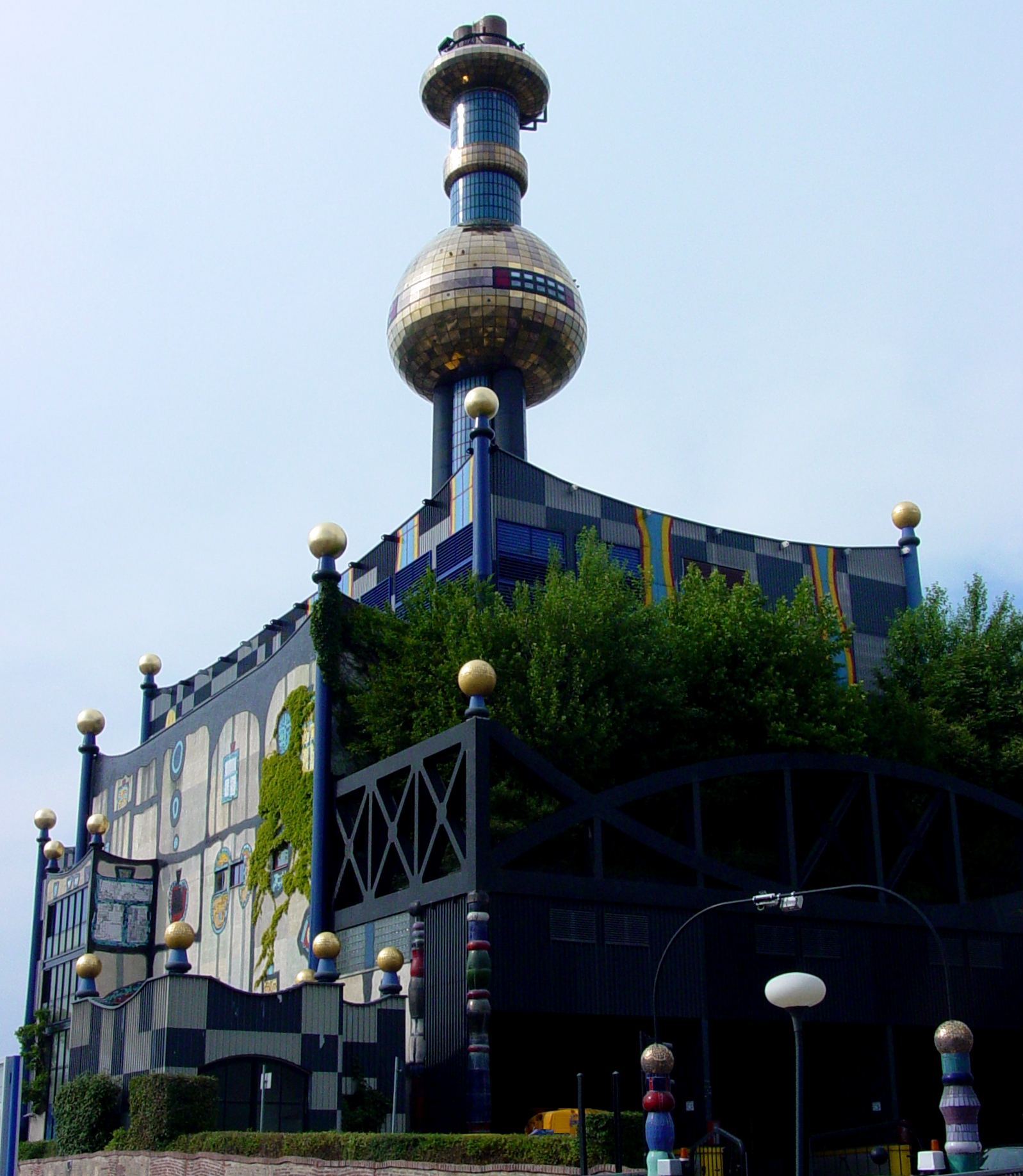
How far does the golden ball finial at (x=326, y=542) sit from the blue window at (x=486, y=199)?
893 inches

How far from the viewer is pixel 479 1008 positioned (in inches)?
1035

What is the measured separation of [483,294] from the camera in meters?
50.8

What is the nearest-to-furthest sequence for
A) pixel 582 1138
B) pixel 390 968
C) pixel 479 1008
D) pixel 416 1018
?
pixel 582 1138 < pixel 479 1008 < pixel 416 1018 < pixel 390 968

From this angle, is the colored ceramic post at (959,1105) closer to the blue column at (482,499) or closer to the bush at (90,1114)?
the bush at (90,1114)

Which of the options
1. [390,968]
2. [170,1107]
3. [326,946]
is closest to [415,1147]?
[170,1107]

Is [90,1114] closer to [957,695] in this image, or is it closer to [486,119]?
[957,695]

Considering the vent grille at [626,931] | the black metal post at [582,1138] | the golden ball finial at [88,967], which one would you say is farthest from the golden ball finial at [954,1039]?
the golden ball finial at [88,967]

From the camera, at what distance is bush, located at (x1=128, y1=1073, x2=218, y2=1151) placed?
81.0ft

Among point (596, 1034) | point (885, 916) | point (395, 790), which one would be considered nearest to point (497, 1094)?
point (596, 1034)

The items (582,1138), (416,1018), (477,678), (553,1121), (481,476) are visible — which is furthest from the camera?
(481,476)

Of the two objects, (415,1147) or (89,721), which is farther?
(89,721)

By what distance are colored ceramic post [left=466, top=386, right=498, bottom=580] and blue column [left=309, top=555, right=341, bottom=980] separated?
13.0ft

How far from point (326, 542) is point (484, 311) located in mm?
18830

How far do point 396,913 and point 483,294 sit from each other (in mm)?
26930
